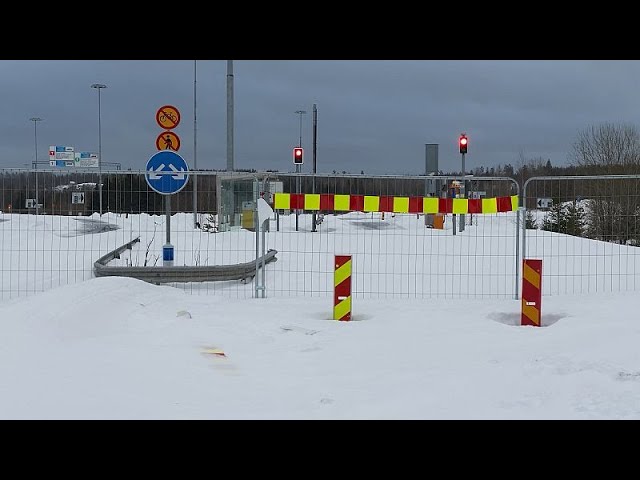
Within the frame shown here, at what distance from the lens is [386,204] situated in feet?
38.3

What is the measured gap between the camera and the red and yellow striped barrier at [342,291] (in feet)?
31.2

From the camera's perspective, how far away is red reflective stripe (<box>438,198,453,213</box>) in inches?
448

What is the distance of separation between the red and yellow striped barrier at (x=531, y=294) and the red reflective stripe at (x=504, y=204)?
2392mm

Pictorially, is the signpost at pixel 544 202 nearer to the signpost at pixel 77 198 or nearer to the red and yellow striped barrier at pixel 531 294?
the red and yellow striped barrier at pixel 531 294

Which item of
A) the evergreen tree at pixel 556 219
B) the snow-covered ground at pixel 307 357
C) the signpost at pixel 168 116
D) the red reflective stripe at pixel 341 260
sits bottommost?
the snow-covered ground at pixel 307 357

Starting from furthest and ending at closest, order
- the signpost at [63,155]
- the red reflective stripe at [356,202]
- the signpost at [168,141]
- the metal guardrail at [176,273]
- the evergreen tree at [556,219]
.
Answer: the signpost at [63,155] < the evergreen tree at [556,219] < the signpost at [168,141] < the metal guardrail at [176,273] < the red reflective stripe at [356,202]

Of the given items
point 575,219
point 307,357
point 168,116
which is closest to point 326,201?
point 307,357

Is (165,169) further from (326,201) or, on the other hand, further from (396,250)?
(396,250)

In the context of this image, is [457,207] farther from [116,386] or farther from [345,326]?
[116,386]

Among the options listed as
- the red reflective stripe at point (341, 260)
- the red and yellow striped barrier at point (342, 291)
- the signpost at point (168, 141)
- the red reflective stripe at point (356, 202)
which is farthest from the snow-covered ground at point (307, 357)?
the signpost at point (168, 141)

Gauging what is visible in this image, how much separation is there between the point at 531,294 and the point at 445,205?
2648 mm

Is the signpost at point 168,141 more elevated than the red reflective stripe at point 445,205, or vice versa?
the signpost at point 168,141

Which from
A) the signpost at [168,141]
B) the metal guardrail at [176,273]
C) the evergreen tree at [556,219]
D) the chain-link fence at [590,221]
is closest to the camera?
the metal guardrail at [176,273]

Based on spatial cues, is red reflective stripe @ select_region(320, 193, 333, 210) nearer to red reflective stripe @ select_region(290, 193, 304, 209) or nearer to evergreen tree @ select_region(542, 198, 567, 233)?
red reflective stripe @ select_region(290, 193, 304, 209)
